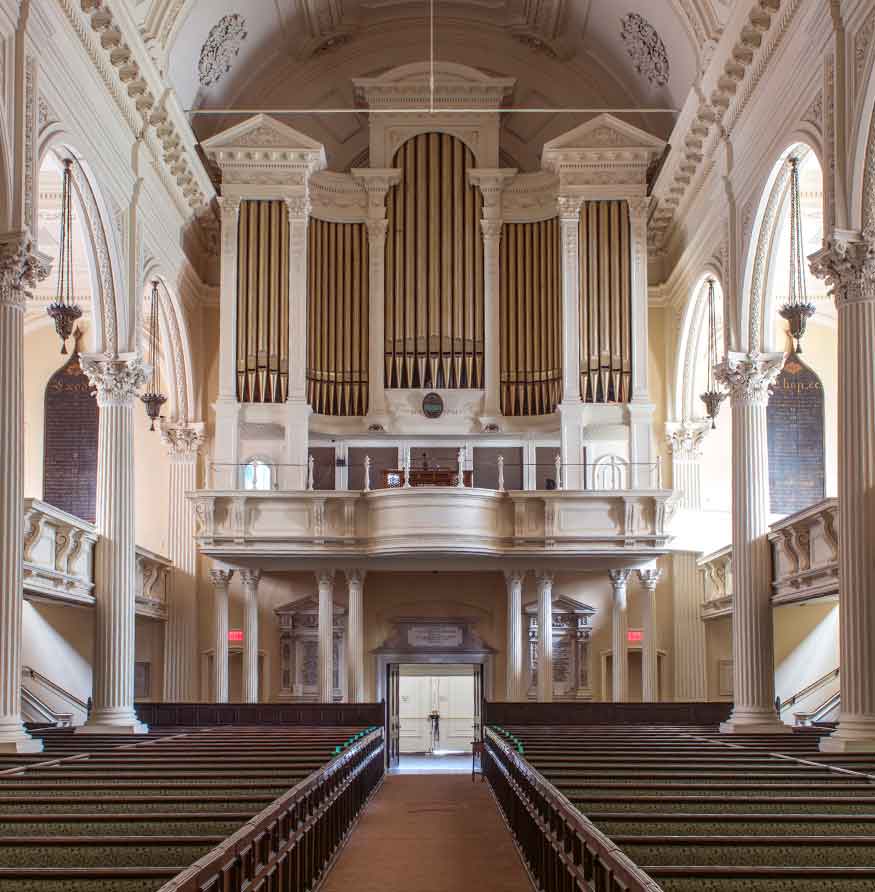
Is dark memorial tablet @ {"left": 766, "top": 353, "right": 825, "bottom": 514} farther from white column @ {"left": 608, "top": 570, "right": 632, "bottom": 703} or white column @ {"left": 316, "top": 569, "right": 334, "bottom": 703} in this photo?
white column @ {"left": 316, "top": 569, "right": 334, "bottom": 703}

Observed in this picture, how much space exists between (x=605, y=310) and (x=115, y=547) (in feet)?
32.5

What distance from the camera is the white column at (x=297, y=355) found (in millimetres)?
23812

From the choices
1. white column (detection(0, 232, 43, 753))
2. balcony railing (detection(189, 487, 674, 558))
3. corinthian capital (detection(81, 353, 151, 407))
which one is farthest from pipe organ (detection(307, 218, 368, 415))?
white column (detection(0, 232, 43, 753))

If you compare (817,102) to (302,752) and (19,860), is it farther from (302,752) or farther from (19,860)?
(19,860)

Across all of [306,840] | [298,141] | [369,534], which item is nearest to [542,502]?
[369,534]

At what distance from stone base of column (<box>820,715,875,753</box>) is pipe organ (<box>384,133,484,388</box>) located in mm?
12035

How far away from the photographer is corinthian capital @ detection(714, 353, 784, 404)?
19.5 m

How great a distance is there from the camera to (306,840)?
27.9ft

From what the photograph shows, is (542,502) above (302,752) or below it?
above

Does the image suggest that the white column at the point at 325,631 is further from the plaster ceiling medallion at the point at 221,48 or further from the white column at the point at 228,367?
the plaster ceiling medallion at the point at 221,48

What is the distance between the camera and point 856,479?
14.5 meters

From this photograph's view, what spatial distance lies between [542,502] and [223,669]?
6117 millimetres

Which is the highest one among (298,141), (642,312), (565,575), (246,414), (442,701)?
(298,141)

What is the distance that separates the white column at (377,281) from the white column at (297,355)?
1.29m
